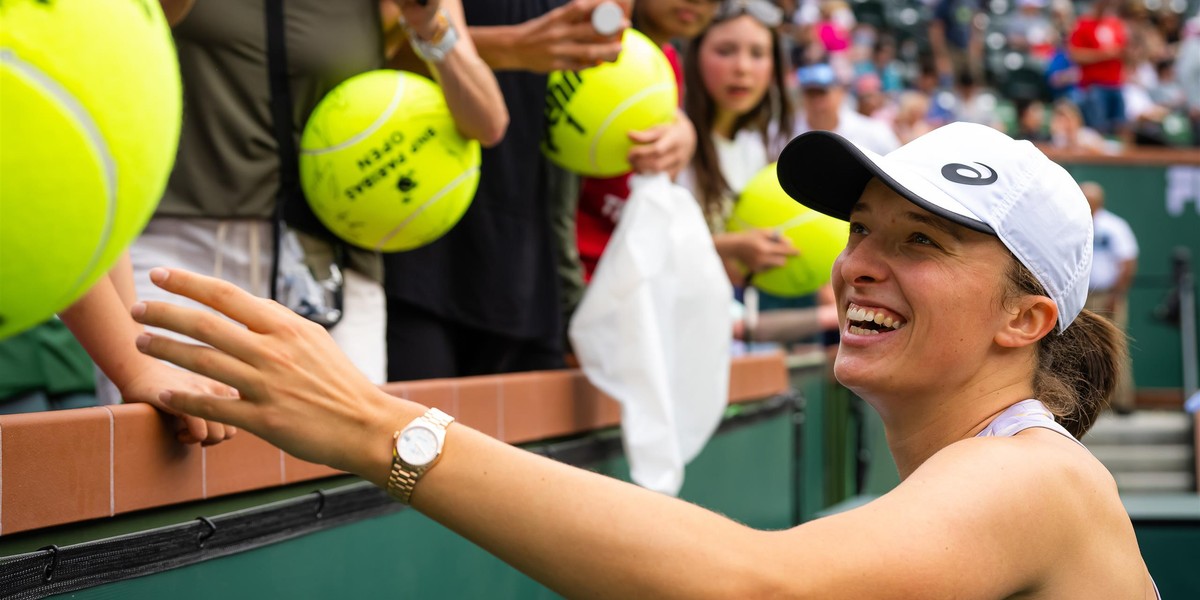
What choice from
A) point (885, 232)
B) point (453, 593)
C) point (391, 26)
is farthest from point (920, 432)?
point (391, 26)

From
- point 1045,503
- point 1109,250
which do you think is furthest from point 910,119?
point 1045,503

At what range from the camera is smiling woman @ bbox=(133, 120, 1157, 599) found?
1434mm

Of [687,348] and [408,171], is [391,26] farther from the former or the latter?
[687,348]

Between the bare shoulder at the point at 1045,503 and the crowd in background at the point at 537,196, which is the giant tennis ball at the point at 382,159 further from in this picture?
the bare shoulder at the point at 1045,503

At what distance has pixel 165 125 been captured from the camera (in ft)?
4.48

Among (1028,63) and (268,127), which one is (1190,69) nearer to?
(1028,63)

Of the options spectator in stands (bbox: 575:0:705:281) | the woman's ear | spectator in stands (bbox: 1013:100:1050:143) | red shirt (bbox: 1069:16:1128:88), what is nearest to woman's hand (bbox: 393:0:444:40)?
spectator in stands (bbox: 575:0:705:281)

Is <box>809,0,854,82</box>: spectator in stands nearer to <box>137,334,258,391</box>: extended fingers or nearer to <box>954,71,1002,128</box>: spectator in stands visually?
<box>954,71,1002,128</box>: spectator in stands

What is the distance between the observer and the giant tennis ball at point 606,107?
3709 millimetres

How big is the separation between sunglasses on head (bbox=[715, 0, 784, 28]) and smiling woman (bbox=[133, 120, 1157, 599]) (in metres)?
2.97

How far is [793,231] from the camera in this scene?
4.59m

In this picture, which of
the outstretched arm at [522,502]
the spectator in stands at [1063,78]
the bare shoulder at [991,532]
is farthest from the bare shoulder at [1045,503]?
the spectator in stands at [1063,78]

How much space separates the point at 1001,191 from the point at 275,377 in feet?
3.54

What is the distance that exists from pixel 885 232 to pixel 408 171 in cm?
129
